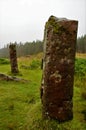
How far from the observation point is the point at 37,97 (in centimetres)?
1102

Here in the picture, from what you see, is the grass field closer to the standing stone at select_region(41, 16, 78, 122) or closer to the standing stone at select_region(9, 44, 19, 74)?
the standing stone at select_region(41, 16, 78, 122)

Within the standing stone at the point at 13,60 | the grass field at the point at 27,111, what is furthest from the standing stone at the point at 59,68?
the standing stone at the point at 13,60

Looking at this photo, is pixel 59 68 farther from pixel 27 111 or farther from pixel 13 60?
pixel 13 60

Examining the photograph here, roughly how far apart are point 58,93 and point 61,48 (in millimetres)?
1200

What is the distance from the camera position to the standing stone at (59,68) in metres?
7.34

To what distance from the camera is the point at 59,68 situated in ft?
24.1

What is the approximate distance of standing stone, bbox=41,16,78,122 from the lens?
7.34m

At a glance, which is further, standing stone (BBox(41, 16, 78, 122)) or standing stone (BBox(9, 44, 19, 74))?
standing stone (BBox(9, 44, 19, 74))

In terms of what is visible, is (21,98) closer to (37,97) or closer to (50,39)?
(37,97)

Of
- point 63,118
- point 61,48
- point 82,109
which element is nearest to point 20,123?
point 63,118

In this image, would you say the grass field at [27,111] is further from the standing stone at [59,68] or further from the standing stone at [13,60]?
the standing stone at [13,60]

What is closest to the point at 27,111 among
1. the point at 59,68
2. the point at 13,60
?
the point at 59,68

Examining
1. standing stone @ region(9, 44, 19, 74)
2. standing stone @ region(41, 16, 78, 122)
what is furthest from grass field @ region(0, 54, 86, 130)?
standing stone @ region(9, 44, 19, 74)

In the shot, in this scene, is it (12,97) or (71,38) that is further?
(12,97)
